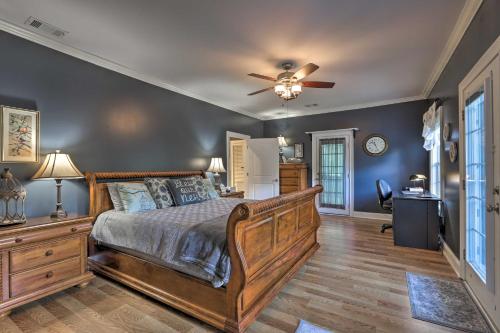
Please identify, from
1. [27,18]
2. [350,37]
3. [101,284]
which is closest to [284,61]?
[350,37]

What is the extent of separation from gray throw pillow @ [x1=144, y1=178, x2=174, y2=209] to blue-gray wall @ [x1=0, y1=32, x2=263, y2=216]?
22.4 inches

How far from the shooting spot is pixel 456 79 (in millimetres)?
2904

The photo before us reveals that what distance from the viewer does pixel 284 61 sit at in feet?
10.6

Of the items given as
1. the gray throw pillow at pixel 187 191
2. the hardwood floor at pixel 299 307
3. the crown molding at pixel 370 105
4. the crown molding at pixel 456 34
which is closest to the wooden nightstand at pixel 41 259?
the hardwood floor at pixel 299 307

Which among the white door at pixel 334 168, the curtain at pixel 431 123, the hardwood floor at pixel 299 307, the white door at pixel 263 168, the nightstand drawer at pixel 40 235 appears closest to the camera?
the hardwood floor at pixel 299 307

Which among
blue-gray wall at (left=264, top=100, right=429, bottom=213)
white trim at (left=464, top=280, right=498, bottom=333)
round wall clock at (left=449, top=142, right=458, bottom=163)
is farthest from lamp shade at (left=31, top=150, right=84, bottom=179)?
blue-gray wall at (left=264, top=100, right=429, bottom=213)

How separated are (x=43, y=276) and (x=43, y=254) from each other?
8.1 inches

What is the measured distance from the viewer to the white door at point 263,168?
559 centimetres

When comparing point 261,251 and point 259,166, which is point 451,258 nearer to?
point 261,251

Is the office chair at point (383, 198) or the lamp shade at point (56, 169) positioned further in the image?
the office chair at point (383, 198)

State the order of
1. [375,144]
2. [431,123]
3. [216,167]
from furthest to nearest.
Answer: [375,144], [216,167], [431,123]

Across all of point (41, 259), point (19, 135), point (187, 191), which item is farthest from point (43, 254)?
point (187, 191)

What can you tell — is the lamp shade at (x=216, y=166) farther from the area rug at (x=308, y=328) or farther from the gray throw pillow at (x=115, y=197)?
the area rug at (x=308, y=328)

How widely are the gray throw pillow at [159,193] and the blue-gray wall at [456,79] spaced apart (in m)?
3.53
